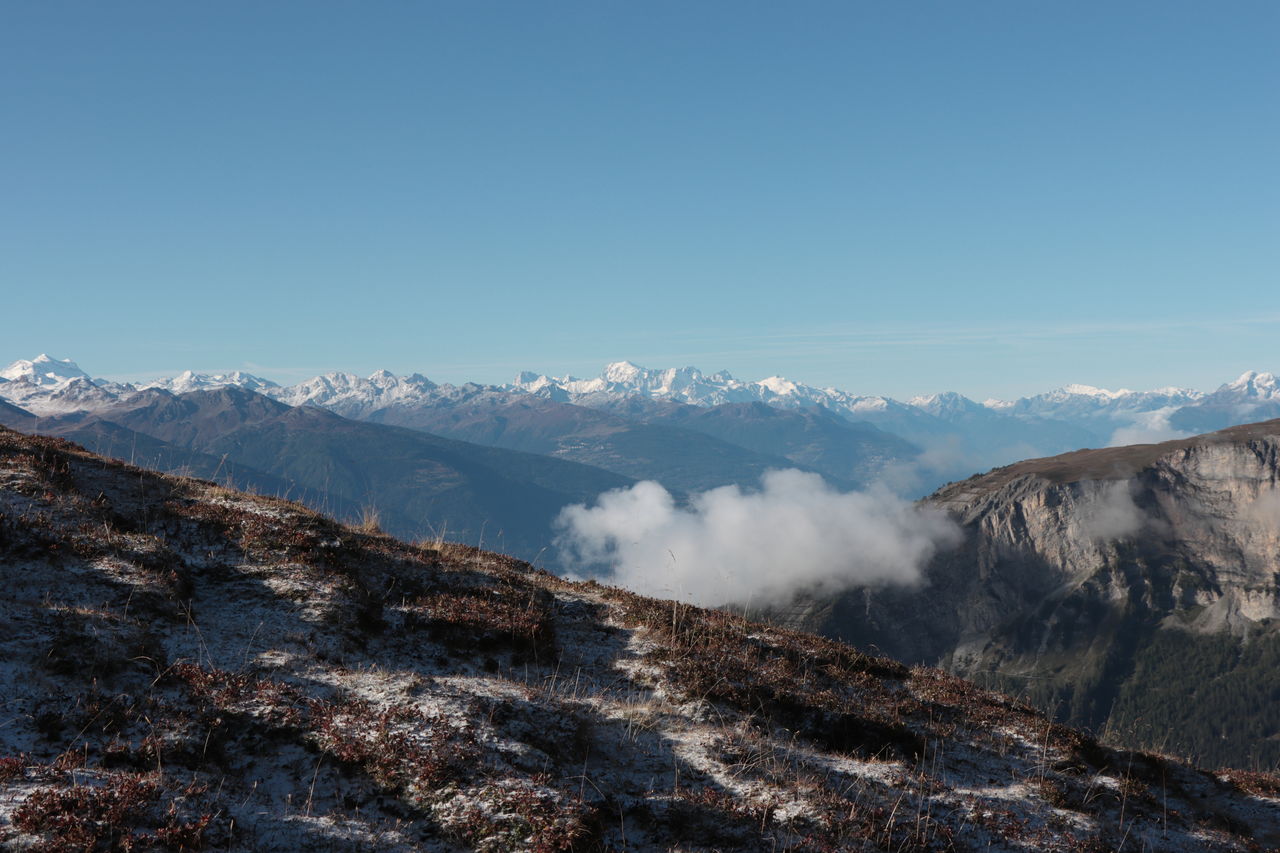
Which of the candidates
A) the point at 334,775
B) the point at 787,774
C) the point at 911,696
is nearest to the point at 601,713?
the point at 787,774

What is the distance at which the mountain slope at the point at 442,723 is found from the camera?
9.91m

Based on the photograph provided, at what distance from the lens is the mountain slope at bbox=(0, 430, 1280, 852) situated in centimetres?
991

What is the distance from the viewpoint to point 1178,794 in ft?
48.9

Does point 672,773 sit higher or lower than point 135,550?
lower

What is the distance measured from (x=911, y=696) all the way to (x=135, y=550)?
18138 mm

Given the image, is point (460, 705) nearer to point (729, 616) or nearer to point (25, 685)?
point (25, 685)

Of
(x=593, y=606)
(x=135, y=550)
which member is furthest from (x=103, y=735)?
(x=593, y=606)

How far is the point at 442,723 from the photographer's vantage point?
11.7m

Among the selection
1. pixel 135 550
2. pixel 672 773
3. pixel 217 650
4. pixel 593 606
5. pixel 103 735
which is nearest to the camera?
pixel 103 735

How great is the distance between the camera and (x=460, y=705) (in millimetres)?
12328

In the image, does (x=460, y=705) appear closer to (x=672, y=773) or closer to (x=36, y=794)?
(x=672, y=773)

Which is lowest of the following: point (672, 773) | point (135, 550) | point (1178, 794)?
point (1178, 794)

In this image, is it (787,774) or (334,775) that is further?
(787,774)

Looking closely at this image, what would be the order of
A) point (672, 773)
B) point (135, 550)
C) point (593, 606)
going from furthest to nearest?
point (593, 606) → point (135, 550) → point (672, 773)
